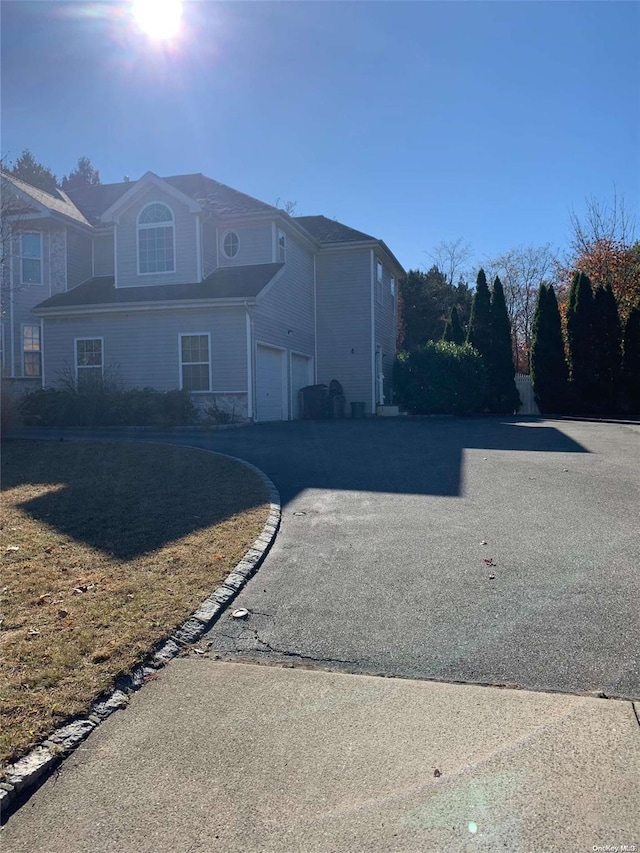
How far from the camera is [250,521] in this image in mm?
6500

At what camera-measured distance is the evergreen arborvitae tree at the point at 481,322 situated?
1038 inches

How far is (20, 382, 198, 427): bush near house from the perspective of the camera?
54.9 feet

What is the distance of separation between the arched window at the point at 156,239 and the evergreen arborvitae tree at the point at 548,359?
15194 mm

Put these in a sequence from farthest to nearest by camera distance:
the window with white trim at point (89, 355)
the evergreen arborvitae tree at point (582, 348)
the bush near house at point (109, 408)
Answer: the evergreen arborvitae tree at point (582, 348) < the window with white trim at point (89, 355) < the bush near house at point (109, 408)

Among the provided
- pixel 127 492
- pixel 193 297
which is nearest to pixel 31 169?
pixel 193 297

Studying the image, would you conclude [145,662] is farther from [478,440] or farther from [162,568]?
[478,440]

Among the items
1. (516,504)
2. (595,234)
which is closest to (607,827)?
(516,504)

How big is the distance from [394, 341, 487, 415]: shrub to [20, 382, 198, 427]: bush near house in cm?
976

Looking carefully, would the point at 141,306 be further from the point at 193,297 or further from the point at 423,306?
the point at 423,306

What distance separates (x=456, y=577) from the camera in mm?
4898

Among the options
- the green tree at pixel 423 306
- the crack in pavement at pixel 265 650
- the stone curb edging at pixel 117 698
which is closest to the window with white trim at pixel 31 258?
the stone curb edging at pixel 117 698

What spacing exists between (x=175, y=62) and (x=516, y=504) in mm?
10472

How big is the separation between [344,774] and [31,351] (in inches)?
884

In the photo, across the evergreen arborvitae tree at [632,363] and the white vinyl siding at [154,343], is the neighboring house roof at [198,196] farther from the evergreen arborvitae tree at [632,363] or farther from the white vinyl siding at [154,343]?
the evergreen arborvitae tree at [632,363]
